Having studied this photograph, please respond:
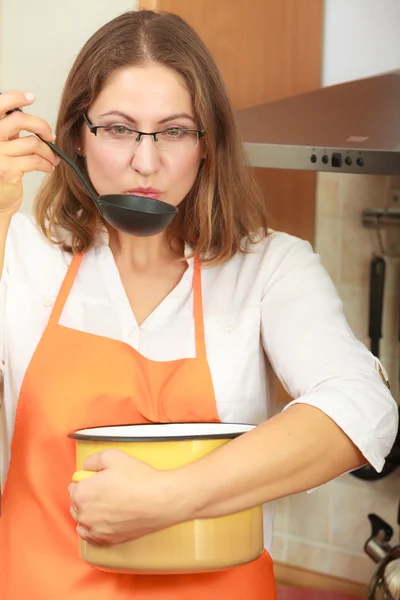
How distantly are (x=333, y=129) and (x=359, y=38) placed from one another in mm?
516

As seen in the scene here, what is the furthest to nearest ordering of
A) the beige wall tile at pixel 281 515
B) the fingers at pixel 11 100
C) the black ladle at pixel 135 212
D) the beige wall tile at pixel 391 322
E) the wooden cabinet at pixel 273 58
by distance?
the beige wall tile at pixel 281 515
the beige wall tile at pixel 391 322
the wooden cabinet at pixel 273 58
the black ladle at pixel 135 212
the fingers at pixel 11 100

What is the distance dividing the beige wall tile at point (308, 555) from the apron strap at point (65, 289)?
1.02 m

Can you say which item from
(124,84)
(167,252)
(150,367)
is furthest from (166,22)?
(150,367)

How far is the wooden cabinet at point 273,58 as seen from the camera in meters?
1.85

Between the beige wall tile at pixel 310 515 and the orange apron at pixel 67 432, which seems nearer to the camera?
the orange apron at pixel 67 432

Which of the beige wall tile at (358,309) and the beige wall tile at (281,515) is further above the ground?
the beige wall tile at (358,309)

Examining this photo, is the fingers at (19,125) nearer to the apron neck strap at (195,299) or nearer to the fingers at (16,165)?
the fingers at (16,165)

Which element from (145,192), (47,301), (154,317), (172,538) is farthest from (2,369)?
(172,538)

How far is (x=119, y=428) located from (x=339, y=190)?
105 centimetres

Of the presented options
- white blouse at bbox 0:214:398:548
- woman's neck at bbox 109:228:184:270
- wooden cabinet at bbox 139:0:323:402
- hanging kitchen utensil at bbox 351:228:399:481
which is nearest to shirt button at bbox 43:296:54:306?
white blouse at bbox 0:214:398:548

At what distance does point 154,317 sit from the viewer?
4.44ft

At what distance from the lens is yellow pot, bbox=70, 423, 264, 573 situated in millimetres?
989

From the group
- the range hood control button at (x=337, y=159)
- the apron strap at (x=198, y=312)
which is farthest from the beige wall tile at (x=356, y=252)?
the apron strap at (x=198, y=312)

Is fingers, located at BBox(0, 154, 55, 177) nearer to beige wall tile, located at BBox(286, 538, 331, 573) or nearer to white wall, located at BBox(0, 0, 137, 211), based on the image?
white wall, located at BBox(0, 0, 137, 211)
